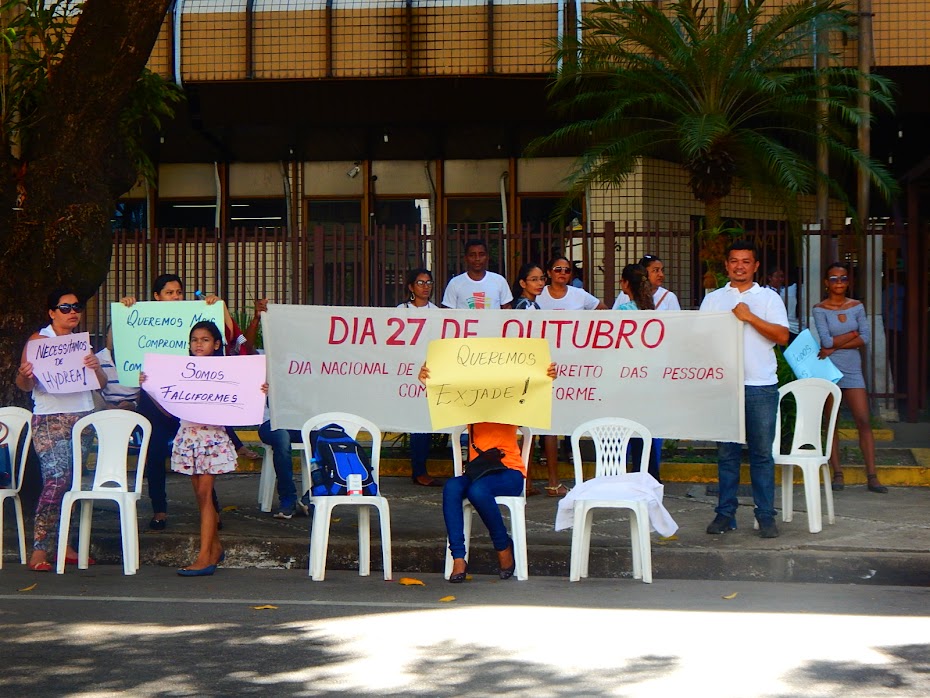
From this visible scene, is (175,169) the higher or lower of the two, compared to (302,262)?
higher

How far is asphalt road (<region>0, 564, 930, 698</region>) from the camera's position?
562 centimetres

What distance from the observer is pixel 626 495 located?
26.9 feet

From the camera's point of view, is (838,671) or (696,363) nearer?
(838,671)

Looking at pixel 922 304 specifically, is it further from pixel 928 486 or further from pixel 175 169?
pixel 175 169

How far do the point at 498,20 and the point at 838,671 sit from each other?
41.4 feet

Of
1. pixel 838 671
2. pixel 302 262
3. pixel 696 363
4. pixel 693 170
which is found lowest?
pixel 838 671

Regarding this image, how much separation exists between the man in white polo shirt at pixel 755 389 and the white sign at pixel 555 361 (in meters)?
0.18

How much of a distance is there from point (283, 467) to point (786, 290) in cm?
617

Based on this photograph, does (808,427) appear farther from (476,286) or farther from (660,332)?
(476,286)

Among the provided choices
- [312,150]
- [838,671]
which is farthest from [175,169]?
[838,671]

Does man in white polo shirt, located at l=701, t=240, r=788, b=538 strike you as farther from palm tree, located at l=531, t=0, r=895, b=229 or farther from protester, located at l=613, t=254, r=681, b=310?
palm tree, located at l=531, t=0, r=895, b=229

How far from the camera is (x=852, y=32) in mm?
15500

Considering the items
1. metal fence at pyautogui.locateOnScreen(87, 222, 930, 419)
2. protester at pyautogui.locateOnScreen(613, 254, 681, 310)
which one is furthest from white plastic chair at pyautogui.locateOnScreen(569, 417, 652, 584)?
metal fence at pyautogui.locateOnScreen(87, 222, 930, 419)

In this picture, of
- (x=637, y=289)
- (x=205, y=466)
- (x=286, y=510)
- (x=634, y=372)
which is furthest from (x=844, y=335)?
(x=205, y=466)
